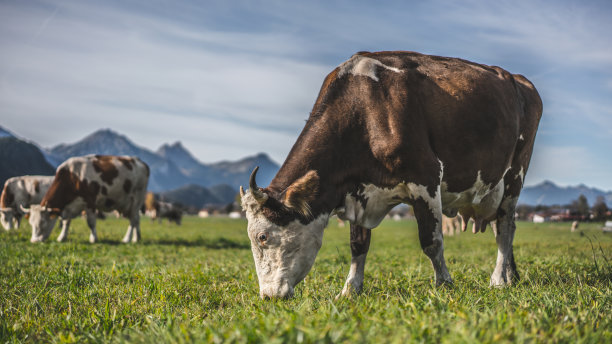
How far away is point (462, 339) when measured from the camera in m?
2.38

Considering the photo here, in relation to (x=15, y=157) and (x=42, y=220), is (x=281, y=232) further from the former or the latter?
(x=15, y=157)

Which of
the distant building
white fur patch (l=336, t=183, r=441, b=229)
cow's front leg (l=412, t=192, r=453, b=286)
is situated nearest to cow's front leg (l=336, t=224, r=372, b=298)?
white fur patch (l=336, t=183, r=441, b=229)

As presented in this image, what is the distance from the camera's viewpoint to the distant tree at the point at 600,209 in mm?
13422

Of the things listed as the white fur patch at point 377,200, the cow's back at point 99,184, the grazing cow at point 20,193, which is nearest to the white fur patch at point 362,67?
the white fur patch at point 377,200

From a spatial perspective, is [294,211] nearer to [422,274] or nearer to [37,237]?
[422,274]

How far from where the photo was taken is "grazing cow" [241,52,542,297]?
4.58 m

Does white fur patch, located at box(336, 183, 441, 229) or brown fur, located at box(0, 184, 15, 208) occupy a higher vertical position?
white fur patch, located at box(336, 183, 441, 229)

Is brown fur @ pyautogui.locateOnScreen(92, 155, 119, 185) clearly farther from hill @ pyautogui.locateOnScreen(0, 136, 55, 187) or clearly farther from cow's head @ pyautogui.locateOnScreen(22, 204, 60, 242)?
hill @ pyautogui.locateOnScreen(0, 136, 55, 187)

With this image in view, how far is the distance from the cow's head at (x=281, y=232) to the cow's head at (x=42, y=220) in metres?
11.9

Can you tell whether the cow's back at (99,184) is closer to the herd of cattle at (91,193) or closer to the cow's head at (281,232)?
the herd of cattle at (91,193)

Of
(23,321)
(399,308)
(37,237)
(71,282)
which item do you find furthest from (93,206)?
(399,308)

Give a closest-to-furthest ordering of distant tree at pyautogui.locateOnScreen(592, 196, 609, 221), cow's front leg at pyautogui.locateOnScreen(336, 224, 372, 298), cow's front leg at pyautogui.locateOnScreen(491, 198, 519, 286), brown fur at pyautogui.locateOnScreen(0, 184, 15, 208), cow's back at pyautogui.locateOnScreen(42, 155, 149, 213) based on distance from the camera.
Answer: cow's front leg at pyautogui.locateOnScreen(336, 224, 372, 298)
cow's front leg at pyautogui.locateOnScreen(491, 198, 519, 286)
distant tree at pyautogui.locateOnScreen(592, 196, 609, 221)
cow's back at pyautogui.locateOnScreen(42, 155, 149, 213)
brown fur at pyautogui.locateOnScreen(0, 184, 15, 208)

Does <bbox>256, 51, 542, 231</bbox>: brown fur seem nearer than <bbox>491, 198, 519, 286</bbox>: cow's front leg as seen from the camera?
Yes

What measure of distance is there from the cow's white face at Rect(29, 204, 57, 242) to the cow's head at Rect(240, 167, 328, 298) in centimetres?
1183
